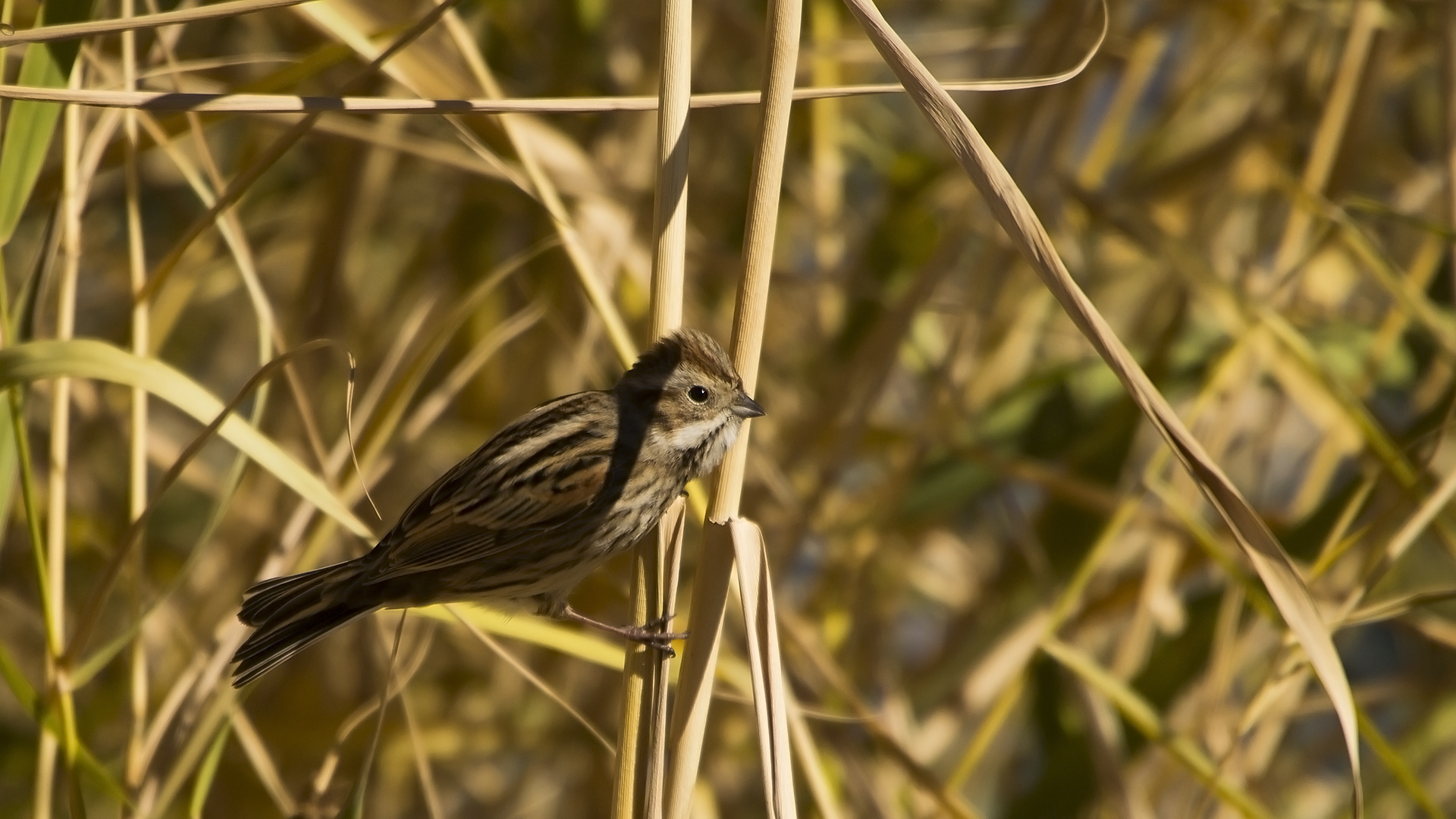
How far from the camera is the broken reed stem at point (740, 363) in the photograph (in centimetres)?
195

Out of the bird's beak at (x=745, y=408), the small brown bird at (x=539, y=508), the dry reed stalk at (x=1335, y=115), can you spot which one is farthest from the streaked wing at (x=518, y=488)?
the dry reed stalk at (x=1335, y=115)

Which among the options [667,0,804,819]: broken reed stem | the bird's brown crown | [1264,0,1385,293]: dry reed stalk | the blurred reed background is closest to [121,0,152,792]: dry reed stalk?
the blurred reed background

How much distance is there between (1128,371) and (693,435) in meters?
1.23

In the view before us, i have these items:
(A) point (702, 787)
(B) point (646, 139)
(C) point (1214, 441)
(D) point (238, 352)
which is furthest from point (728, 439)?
(D) point (238, 352)

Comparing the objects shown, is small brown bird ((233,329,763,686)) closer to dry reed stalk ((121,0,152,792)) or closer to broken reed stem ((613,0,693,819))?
dry reed stalk ((121,0,152,792))

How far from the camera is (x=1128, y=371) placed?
1.68m

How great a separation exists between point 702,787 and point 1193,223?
2.64m

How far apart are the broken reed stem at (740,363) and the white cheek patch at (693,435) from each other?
0.59 meters

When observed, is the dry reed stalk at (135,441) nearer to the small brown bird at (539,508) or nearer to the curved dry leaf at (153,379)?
the small brown bird at (539,508)

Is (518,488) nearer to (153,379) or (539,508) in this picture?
(539,508)

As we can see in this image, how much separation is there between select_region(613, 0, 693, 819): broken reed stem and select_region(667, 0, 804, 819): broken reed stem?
0.05 metres

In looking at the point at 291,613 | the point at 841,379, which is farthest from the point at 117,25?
the point at 841,379

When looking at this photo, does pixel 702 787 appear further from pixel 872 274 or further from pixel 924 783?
pixel 872 274

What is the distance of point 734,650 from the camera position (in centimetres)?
365
